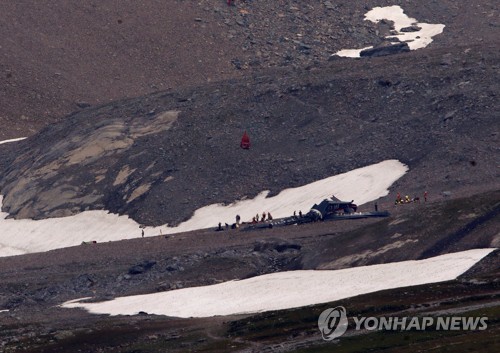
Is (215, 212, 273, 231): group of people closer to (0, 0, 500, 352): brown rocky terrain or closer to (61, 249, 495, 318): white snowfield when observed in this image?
(0, 0, 500, 352): brown rocky terrain

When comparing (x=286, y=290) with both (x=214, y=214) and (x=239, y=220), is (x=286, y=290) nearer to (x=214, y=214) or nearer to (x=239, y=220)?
(x=239, y=220)

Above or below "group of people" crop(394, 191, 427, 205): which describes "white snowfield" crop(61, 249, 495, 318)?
below

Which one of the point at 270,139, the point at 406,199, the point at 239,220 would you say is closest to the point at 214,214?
the point at 239,220

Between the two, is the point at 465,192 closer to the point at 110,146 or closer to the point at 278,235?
the point at 278,235

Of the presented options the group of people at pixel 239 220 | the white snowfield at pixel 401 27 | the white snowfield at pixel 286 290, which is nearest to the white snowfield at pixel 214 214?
the group of people at pixel 239 220

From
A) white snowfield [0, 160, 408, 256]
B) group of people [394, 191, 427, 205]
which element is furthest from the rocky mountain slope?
group of people [394, 191, 427, 205]

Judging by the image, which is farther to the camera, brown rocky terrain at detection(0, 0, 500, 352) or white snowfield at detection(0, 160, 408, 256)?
white snowfield at detection(0, 160, 408, 256)
